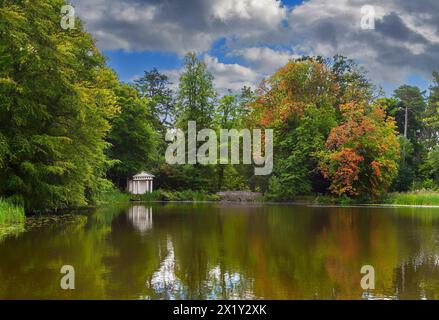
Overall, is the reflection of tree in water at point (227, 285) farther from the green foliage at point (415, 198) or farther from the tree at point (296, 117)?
the tree at point (296, 117)

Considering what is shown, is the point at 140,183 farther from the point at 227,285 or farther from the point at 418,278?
the point at 418,278

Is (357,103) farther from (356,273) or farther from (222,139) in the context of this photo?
(356,273)

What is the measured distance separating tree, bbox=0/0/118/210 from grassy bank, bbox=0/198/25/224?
3.85 feet

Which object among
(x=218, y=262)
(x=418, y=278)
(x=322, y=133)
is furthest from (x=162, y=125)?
(x=418, y=278)

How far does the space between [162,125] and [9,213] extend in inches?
1527

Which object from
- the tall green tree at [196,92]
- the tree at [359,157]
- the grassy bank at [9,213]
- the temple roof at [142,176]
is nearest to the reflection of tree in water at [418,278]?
the grassy bank at [9,213]

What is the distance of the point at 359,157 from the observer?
109 feet

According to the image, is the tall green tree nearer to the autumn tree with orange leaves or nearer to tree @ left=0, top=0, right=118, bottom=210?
the autumn tree with orange leaves

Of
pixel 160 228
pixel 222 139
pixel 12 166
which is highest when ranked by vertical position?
pixel 222 139

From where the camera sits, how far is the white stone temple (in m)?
39.2

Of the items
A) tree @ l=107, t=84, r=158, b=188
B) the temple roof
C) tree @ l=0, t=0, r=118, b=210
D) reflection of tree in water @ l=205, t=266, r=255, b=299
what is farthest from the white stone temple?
reflection of tree in water @ l=205, t=266, r=255, b=299

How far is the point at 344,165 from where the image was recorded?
110ft
